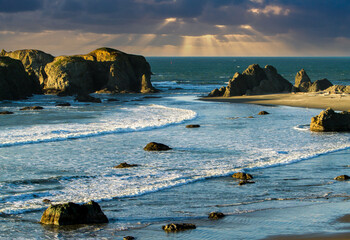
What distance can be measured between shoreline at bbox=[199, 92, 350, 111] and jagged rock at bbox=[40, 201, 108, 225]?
33.6 metres

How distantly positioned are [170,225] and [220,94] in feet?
167

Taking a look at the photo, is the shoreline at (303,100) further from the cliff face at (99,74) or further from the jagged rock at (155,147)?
the jagged rock at (155,147)

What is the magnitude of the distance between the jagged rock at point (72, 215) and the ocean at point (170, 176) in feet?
0.82

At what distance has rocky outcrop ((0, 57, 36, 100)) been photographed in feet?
188

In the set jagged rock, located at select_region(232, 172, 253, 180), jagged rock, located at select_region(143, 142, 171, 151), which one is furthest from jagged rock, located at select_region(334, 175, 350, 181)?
jagged rock, located at select_region(143, 142, 171, 151)

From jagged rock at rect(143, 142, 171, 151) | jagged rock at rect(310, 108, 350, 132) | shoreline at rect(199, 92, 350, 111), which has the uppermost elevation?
shoreline at rect(199, 92, 350, 111)

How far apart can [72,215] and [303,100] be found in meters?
42.6

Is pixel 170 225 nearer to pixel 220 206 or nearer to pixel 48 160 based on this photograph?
pixel 220 206

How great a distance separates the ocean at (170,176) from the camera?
440 inches

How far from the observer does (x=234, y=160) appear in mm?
19516

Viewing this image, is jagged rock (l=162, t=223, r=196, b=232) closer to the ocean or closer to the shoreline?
the ocean

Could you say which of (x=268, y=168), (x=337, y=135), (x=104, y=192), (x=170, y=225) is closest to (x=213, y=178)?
(x=268, y=168)

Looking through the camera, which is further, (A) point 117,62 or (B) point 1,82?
(A) point 117,62

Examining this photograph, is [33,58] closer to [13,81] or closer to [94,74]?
[94,74]
